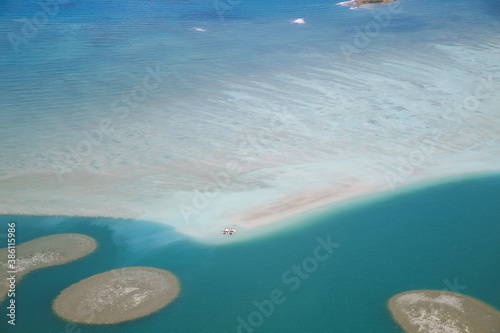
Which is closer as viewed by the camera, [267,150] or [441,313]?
[441,313]

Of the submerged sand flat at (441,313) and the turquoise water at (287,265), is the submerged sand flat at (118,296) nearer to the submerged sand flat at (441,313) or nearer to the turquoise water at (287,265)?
the turquoise water at (287,265)

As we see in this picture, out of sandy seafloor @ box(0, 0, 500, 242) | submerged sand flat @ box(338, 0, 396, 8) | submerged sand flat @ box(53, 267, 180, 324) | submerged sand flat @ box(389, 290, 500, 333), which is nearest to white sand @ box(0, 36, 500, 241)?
sandy seafloor @ box(0, 0, 500, 242)

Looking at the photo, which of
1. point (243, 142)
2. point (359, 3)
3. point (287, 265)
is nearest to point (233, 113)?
point (243, 142)

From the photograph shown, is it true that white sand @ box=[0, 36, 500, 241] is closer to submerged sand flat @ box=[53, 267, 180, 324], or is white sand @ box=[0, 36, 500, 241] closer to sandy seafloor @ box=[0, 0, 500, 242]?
sandy seafloor @ box=[0, 0, 500, 242]

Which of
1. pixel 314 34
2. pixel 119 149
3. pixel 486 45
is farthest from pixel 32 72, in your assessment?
pixel 486 45

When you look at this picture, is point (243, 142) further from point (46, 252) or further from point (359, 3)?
point (359, 3)
